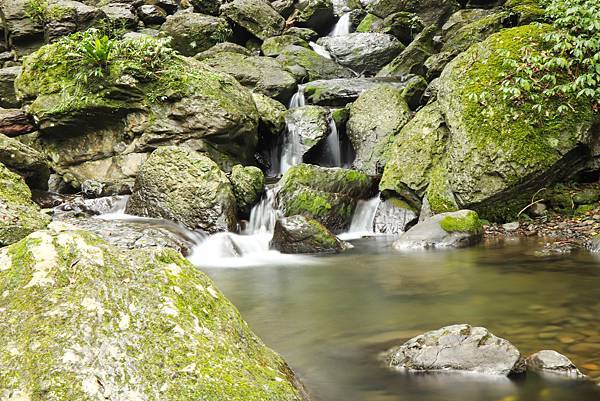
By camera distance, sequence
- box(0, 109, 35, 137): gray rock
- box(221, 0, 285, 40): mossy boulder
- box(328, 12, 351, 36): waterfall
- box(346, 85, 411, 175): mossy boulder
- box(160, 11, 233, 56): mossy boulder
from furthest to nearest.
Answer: box(328, 12, 351, 36): waterfall
box(221, 0, 285, 40): mossy boulder
box(160, 11, 233, 56): mossy boulder
box(346, 85, 411, 175): mossy boulder
box(0, 109, 35, 137): gray rock

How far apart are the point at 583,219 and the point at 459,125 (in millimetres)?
2823

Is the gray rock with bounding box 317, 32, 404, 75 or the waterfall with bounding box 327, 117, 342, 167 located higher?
the gray rock with bounding box 317, 32, 404, 75

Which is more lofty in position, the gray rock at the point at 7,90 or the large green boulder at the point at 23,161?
the gray rock at the point at 7,90

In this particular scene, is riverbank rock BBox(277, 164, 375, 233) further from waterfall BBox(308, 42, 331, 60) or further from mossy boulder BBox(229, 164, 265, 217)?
waterfall BBox(308, 42, 331, 60)

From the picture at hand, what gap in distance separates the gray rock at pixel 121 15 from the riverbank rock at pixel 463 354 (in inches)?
874

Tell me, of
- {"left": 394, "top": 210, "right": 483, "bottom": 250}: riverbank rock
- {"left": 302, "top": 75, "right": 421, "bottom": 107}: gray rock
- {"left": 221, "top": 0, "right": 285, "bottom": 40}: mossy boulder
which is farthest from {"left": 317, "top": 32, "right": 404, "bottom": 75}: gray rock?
{"left": 394, "top": 210, "right": 483, "bottom": 250}: riverbank rock

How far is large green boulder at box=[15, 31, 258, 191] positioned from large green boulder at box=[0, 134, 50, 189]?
1341 millimetres

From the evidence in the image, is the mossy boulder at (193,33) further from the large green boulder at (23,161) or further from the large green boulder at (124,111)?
the large green boulder at (23,161)

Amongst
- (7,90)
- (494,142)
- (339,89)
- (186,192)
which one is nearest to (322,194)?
(186,192)

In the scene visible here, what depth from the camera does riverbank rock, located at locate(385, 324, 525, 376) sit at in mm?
3652

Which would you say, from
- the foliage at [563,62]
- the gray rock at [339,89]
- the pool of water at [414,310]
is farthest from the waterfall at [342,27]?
the pool of water at [414,310]

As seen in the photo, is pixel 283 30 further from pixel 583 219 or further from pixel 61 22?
pixel 583 219

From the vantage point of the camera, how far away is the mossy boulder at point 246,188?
1132cm

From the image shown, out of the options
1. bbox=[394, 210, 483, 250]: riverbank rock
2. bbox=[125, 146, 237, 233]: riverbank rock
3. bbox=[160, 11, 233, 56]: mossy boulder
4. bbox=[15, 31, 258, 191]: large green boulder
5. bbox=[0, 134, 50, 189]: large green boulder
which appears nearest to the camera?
bbox=[394, 210, 483, 250]: riverbank rock
